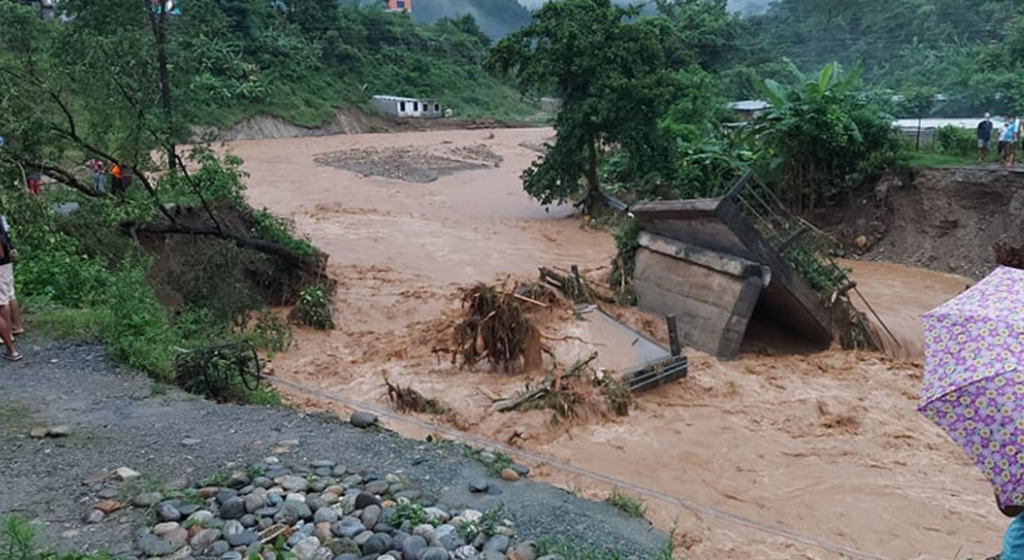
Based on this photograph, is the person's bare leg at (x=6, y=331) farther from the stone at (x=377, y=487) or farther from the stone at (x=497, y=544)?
the stone at (x=497, y=544)

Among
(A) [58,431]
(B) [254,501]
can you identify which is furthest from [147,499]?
(A) [58,431]

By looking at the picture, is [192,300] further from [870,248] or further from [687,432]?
[870,248]

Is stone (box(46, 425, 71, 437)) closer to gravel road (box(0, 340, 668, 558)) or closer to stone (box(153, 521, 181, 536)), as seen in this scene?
gravel road (box(0, 340, 668, 558))

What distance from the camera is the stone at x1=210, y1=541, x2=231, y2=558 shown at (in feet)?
13.9

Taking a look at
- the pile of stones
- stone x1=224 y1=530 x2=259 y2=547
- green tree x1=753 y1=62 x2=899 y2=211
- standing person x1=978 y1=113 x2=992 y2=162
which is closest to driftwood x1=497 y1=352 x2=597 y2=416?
the pile of stones

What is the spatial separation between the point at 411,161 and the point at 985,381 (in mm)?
35276

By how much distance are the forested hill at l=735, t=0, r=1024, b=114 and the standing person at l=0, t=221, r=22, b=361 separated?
105 ft

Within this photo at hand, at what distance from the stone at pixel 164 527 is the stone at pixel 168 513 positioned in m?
0.05

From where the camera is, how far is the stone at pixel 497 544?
14.5 ft

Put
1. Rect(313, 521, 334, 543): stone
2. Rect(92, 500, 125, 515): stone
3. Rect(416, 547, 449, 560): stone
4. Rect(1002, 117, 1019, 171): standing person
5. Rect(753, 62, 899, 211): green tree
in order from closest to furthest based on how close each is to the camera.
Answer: Rect(416, 547, 449, 560): stone → Rect(313, 521, 334, 543): stone → Rect(92, 500, 125, 515): stone → Rect(1002, 117, 1019, 171): standing person → Rect(753, 62, 899, 211): green tree

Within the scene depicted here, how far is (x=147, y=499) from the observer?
15.8 feet

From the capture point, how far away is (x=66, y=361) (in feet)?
24.5

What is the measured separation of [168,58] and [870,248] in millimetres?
17594

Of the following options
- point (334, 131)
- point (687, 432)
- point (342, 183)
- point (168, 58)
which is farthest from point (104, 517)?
point (334, 131)
